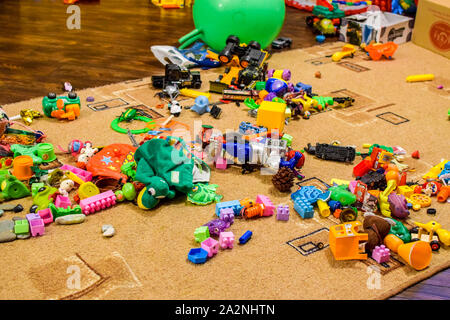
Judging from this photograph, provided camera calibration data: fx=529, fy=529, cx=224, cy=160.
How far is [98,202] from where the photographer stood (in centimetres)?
151

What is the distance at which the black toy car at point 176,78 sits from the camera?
2.35 m

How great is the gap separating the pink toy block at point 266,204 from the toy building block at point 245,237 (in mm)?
116

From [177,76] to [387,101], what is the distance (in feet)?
3.11

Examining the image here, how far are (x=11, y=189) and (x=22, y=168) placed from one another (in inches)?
4.3

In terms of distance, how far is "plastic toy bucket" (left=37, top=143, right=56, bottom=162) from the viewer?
174 cm

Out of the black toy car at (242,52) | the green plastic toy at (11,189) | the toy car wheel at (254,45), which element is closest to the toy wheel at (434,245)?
the green plastic toy at (11,189)

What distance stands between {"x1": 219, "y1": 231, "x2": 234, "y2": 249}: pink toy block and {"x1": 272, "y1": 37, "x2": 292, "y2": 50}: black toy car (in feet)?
5.97

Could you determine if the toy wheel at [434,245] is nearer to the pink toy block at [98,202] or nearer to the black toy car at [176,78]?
the pink toy block at [98,202]

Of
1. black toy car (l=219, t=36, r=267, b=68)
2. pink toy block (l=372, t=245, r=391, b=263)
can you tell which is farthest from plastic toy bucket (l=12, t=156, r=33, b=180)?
black toy car (l=219, t=36, r=267, b=68)

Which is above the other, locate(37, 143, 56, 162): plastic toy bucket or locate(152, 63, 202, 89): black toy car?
locate(152, 63, 202, 89): black toy car

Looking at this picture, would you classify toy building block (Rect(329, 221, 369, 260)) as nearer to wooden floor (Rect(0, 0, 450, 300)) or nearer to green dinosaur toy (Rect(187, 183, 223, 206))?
green dinosaur toy (Rect(187, 183, 223, 206))

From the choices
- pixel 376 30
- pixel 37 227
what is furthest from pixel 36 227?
pixel 376 30

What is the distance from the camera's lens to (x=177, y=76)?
2.36 metres
